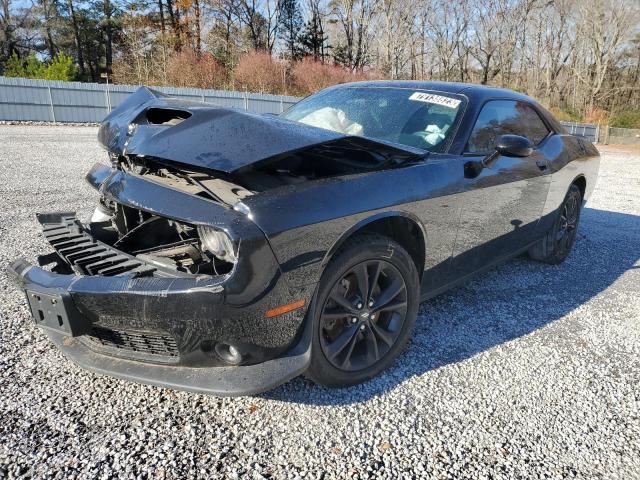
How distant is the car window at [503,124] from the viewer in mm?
3045

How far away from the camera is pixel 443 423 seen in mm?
2100

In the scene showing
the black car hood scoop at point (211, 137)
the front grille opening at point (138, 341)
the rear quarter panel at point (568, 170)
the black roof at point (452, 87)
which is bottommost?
the front grille opening at point (138, 341)

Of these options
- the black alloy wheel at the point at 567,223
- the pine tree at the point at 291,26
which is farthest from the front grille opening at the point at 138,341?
the pine tree at the point at 291,26

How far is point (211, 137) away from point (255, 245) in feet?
1.85

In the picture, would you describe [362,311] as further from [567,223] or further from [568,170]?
[567,223]

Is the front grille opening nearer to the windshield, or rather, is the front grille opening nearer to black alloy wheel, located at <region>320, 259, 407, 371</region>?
black alloy wheel, located at <region>320, 259, 407, 371</region>

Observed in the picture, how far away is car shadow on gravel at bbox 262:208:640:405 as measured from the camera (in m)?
2.33

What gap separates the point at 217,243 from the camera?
1.88 m

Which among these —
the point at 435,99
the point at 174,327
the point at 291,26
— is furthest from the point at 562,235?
the point at 291,26

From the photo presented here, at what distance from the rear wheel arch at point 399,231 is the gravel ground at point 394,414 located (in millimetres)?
591

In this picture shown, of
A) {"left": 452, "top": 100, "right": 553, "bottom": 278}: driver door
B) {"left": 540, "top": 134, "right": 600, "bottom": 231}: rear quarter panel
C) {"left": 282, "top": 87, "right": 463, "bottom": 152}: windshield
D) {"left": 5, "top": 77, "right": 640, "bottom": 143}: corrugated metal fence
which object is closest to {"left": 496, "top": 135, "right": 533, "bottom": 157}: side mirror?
{"left": 452, "top": 100, "right": 553, "bottom": 278}: driver door

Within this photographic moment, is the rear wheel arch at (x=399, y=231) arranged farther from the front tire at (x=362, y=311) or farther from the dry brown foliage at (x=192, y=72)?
the dry brown foliage at (x=192, y=72)

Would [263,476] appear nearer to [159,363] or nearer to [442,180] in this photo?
[159,363]

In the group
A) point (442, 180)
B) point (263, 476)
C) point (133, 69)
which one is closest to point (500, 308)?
point (442, 180)
